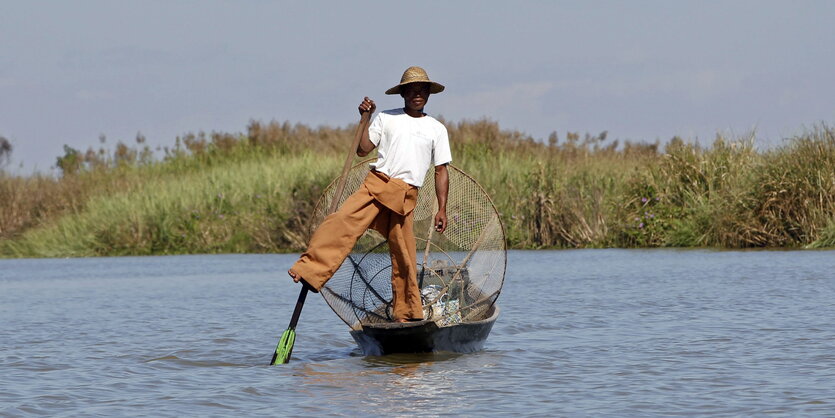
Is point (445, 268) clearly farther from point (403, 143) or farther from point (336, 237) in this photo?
point (403, 143)

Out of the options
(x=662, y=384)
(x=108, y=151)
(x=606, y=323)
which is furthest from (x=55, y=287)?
(x=108, y=151)

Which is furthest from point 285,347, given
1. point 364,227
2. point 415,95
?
point 415,95

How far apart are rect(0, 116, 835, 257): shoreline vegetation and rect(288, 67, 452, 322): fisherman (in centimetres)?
1393

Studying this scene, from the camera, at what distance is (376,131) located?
31.3ft

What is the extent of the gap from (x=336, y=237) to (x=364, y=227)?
0.75 feet

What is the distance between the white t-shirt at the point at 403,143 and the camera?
946 cm

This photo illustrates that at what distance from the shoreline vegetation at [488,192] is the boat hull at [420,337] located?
1308 cm

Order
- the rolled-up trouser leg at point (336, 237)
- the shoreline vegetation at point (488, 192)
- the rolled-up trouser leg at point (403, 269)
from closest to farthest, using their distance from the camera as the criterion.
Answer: the rolled-up trouser leg at point (336, 237)
the rolled-up trouser leg at point (403, 269)
the shoreline vegetation at point (488, 192)

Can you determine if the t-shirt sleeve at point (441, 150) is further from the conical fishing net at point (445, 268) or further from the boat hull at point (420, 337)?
the boat hull at point (420, 337)

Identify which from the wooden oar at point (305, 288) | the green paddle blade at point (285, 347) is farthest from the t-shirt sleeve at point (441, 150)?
the green paddle blade at point (285, 347)

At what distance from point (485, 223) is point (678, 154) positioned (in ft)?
47.0

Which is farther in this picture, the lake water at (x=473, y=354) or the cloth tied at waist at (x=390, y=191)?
the cloth tied at waist at (x=390, y=191)

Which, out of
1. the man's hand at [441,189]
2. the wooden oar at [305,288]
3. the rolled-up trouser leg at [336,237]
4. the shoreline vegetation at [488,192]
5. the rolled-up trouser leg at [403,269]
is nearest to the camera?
the rolled-up trouser leg at [336,237]

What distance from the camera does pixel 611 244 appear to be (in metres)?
24.7
